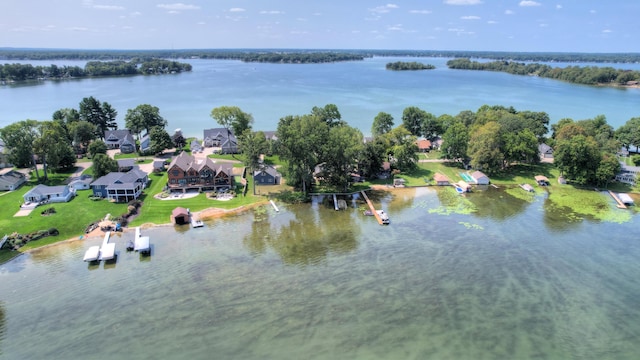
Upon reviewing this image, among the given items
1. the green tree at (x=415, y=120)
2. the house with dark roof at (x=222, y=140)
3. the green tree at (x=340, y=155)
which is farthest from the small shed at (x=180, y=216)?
the green tree at (x=415, y=120)

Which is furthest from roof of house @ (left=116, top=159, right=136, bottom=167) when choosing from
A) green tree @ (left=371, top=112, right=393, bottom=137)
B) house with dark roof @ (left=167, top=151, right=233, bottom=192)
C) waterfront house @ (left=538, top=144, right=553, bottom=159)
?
waterfront house @ (left=538, top=144, right=553, bottom=159)

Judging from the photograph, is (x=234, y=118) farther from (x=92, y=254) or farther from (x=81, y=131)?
(x=92, y=254)

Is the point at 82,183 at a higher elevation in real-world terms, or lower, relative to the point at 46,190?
lower

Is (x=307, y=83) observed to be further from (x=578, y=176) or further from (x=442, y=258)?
(x=442, y=258)

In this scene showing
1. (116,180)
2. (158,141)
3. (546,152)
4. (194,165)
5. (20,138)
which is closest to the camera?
(116,180)

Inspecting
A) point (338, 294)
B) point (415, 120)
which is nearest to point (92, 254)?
point (338, 294)

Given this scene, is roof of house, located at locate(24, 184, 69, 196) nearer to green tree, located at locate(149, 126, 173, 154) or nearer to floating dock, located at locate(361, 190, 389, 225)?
green tree, located at locate(149, 126, 173, 154)
